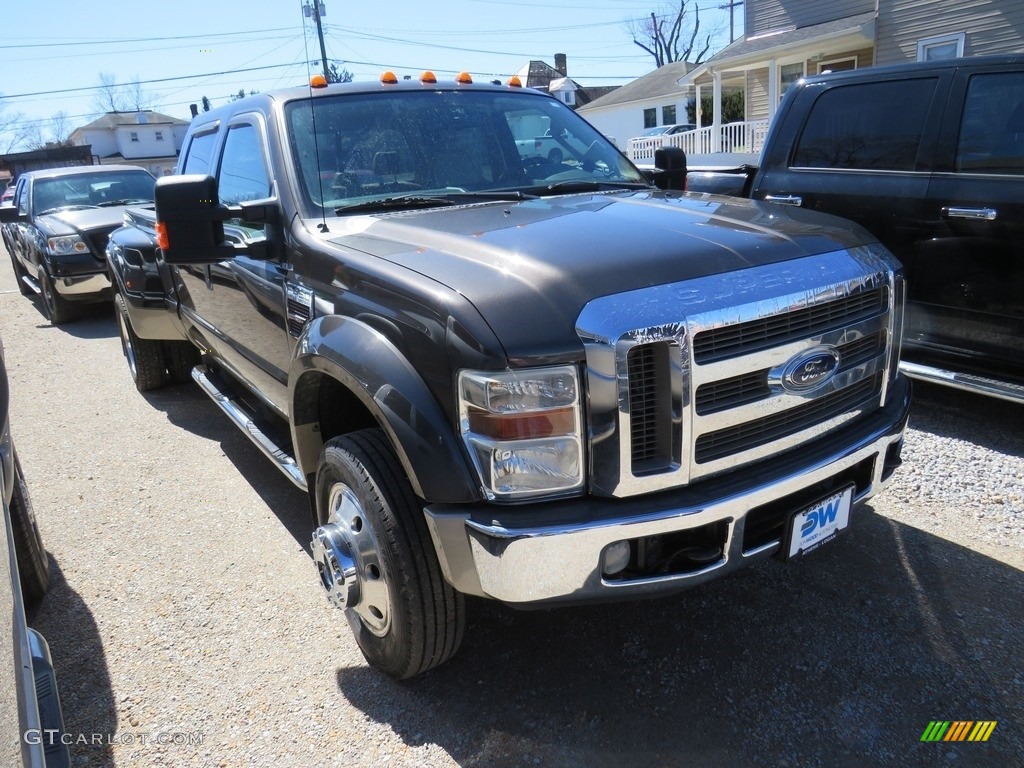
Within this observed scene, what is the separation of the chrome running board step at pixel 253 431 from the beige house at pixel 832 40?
38.3 ft

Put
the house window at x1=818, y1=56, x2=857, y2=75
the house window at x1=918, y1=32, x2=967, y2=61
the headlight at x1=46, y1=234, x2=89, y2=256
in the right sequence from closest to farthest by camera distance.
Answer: the headlight at x1=46, y1=234, x2=89, y2=256 → the house window at x1=918, y1=32, x2=967, y2=61 → the house window at x1=818, y1=56, x2=857, y2=75

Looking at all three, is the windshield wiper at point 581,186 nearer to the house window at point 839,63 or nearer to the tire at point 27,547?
the tire at point 27,547

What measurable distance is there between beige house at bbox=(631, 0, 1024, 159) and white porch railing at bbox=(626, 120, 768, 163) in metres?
0.02

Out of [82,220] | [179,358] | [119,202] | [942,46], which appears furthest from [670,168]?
[942,46]

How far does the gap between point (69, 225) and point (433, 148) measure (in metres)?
7.52

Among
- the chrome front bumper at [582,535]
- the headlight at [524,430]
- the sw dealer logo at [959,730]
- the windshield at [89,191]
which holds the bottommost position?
the sw dealer logo at [959,730]

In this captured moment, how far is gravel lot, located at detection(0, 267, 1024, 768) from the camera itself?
241 cm

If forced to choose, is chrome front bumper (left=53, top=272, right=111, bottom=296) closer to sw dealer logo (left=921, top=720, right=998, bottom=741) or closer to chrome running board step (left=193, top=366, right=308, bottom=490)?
chrome running board step (left=193, top=366, right=308, bottom=490)

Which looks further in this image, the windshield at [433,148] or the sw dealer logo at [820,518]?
the windshield at [433,148]

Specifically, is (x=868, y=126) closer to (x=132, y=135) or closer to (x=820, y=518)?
(x=820, y=518)

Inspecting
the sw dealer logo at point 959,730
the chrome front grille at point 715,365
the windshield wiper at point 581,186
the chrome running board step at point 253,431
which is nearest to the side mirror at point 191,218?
the chrome running board step at point 253,431

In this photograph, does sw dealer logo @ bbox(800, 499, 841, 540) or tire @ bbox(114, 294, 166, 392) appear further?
tire @ bbox(114, 294, 166, 392)

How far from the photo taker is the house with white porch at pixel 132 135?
62219 mm

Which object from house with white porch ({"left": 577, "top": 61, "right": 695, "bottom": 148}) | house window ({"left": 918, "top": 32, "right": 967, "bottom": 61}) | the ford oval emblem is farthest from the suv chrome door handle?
house with white porch ({"left": 577, "top": 61, "right": 695, "bottom": 148})
